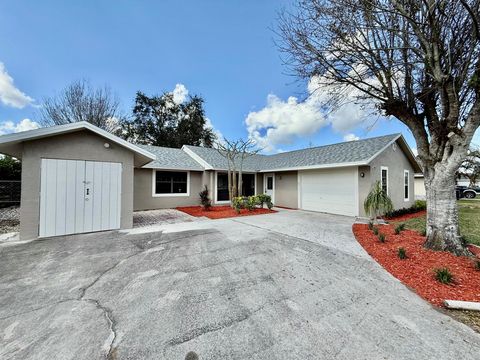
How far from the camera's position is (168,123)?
2691 cm

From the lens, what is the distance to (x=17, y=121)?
1703 centimetres

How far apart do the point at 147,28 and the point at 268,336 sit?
1310cm

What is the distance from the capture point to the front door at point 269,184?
14531mm

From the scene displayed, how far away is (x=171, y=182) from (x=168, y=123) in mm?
17145

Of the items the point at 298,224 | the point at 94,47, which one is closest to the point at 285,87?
the point at 298,224

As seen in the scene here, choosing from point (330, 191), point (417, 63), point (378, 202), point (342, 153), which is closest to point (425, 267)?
point (378, 202)

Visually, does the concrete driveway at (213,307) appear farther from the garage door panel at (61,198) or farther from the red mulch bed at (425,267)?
the garage door panel at (61,198)

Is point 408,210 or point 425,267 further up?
point 408,210

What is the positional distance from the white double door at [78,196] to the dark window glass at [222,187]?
23.3 ft

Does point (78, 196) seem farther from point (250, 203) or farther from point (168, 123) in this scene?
point (168, 123)

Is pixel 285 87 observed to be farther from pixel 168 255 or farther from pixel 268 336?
pixel 268 336

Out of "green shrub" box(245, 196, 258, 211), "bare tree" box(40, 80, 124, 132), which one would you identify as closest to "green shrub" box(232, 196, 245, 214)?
"green shrub" box(245, 196, 258, 211)

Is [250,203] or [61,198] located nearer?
[61,198]

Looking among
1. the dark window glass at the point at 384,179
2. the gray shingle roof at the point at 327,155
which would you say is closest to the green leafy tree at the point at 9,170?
the gray shingle roof at the point at 327,155
